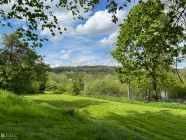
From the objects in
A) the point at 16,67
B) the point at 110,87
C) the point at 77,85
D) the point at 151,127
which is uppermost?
the point at 16,67

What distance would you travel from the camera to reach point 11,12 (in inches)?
329

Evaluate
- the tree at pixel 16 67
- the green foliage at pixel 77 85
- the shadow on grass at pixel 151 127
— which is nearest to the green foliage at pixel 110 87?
the green foliage at pixel 77 85

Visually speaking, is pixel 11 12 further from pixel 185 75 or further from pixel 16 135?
pixel 185 75

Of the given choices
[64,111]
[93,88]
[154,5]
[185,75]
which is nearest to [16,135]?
[154,5]

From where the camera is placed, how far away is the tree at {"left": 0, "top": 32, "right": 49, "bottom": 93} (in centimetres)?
3008

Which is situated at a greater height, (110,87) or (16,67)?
(16,67)

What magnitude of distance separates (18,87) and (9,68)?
321 cm

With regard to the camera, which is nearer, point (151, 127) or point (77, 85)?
point (151, 127)

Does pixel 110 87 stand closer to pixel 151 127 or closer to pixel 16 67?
pixel 16 67

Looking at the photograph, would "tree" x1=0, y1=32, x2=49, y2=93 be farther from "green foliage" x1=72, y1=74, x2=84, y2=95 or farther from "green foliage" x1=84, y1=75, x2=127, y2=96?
"green foliage" x1=84, y1=75, x2=127, y2=96

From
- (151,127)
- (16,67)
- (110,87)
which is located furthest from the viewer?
(110,87)

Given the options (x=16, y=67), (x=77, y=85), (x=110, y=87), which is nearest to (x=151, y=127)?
(x=16, y=67)

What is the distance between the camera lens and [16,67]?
30.8 metres

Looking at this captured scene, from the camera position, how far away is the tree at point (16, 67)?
1184 inches
